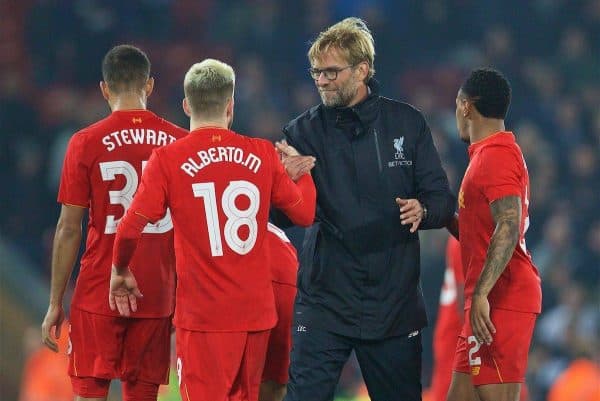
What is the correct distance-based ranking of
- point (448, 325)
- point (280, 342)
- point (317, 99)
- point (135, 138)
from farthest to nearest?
1. point (317, 99)
2. point (448, 325)
3. point (280, 342)
4. point (135, 138)

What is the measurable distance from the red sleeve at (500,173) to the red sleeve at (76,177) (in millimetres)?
1523

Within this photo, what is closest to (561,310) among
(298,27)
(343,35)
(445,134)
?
(445,134)

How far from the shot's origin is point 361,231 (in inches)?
169

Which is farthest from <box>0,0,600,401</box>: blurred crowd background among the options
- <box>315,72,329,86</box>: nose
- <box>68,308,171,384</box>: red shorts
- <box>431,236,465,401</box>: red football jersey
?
<box>315,72,329,86</box>: nose

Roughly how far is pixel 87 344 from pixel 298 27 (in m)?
5.88

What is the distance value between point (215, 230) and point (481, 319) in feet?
3.47

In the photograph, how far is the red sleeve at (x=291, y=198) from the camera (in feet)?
13.0

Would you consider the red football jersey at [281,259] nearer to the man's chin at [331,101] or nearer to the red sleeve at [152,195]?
the man's chin at [331,101]

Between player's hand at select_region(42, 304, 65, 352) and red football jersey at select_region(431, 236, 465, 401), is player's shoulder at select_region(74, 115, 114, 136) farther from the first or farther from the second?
red football jersey at select_region(431, 236, 465, 401)

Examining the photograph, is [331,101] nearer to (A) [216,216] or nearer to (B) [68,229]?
(A) [216,216]

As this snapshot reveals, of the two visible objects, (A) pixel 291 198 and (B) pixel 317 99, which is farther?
(B) pixel 317 99

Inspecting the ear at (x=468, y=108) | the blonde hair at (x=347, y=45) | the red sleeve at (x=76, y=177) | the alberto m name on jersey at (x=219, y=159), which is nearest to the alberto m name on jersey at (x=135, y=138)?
the red sleeve at (x=76, y=177)

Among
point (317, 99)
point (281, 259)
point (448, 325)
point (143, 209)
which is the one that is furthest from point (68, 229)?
point (317, 99)

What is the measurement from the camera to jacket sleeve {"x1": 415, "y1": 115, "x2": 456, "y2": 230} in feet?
14.1
